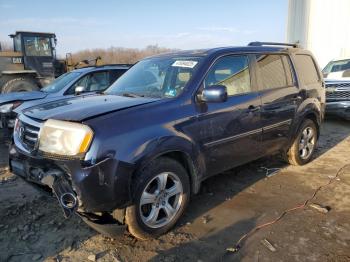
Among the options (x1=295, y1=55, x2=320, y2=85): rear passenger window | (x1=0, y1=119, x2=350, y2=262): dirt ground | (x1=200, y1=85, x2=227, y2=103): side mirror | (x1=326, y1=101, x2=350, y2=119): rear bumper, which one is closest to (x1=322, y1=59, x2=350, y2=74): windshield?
(x1=326, y1=101, x2=350, y2=119): rear bumper

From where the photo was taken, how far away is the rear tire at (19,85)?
482 inches

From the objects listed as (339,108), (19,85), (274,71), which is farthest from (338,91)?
(19,85)

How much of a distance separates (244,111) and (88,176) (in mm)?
2152

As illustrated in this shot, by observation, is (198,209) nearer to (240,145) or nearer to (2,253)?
(240,145)

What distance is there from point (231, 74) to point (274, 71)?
3.11 feet

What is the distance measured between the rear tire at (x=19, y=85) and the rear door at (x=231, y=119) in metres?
10.2

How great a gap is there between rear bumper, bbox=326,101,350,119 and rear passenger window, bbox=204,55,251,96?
596cm

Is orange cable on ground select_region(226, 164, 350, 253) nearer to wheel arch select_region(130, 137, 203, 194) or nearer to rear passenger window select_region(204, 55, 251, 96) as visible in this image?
wheel arch select_region(130, 137, 203, 194)

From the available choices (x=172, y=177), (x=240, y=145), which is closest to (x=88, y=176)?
(x=172, y=177)

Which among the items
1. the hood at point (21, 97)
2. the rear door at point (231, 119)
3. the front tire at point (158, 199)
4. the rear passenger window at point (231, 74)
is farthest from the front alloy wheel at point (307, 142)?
the hood at point (21, 97)

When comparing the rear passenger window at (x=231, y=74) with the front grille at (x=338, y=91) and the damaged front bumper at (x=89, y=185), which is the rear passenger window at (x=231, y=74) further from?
the front grille at (x=338, y=91)

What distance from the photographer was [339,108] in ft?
30.5

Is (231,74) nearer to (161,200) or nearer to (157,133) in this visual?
(157,133)

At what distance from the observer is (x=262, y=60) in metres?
4.66
